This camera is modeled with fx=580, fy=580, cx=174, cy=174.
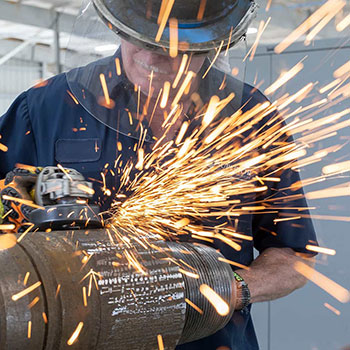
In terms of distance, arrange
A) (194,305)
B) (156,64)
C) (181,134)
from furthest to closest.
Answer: (181,134) < (156,64) < (194,305)

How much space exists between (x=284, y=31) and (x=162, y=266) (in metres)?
6.84

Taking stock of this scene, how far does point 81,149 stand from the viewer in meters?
1.71

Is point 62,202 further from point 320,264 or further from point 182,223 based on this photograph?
point 320,264

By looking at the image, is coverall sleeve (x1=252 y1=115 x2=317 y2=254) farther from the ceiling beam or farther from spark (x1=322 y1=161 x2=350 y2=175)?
the ceiling beam

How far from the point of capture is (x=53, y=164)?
171 centimetres

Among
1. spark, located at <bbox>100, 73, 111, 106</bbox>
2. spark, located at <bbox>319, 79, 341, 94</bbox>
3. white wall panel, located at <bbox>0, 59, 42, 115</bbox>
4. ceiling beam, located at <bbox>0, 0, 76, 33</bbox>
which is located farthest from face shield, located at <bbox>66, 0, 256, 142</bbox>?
white wall panel, located at <bbox>0, 59, 42, 115</bbox>

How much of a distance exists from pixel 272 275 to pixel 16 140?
34.2 inches

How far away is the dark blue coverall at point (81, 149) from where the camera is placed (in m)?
1.70

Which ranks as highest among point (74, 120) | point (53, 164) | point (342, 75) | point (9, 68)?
point (9, 68)

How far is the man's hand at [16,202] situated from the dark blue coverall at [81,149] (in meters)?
0.46

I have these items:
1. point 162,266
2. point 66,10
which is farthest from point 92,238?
point 66,10

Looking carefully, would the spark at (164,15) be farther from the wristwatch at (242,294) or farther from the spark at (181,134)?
the wristwatch at (242,294)

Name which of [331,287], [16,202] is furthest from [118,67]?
[331,287]

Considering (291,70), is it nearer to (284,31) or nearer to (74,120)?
(74,120)
